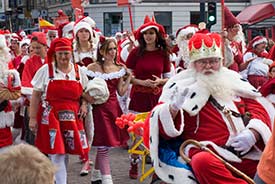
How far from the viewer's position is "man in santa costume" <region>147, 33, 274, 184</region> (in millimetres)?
5281

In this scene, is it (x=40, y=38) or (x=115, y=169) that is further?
(x=40, y=38)

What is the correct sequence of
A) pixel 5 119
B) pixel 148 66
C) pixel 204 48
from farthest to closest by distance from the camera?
1. pixel 148 66
2. pixel 5 119
3. pixel 204 48

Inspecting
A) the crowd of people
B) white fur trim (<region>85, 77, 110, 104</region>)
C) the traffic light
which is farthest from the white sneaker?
the traffic light

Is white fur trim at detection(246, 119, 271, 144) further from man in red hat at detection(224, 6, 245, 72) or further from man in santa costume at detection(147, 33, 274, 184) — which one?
man in red hat at detection(224, 6, 245, 72)

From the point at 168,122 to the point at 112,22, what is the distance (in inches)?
1522

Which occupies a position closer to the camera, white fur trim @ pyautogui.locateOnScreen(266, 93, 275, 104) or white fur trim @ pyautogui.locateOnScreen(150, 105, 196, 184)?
white fur trim @ pyautogui.locateOnScreen(150, 105, 196, 184)

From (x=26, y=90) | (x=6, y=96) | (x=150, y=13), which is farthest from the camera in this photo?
(x=150, y=13)

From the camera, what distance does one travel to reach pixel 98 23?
44188 millimetres

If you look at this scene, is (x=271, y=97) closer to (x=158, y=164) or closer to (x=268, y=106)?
(x=268, y=106)

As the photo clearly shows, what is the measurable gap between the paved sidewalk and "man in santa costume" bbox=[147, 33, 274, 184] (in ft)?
9.45

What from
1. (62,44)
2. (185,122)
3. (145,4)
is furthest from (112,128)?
(145,4)

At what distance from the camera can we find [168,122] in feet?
17.6

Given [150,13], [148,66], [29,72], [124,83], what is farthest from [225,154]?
[150,13]

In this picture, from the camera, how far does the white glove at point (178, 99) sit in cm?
516
